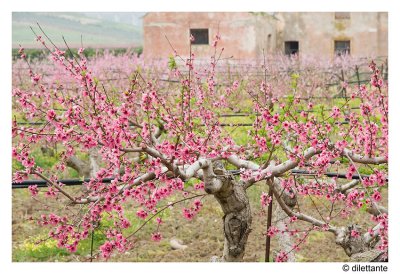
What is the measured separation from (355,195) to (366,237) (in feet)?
2.20

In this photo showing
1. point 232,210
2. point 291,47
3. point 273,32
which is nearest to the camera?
point 232,210

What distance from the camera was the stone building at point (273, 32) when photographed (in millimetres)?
21828

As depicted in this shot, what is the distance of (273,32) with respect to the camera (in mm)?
27875

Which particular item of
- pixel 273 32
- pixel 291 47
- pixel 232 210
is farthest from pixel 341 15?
pixel 232 210

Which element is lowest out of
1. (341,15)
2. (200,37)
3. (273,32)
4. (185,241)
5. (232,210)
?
(185,241)

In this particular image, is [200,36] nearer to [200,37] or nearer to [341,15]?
[200,37]

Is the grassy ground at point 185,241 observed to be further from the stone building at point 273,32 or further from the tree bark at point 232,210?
the stone building at point 273,32

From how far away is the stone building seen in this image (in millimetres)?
21828

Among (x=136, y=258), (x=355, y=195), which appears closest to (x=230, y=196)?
(x=355, y=195)

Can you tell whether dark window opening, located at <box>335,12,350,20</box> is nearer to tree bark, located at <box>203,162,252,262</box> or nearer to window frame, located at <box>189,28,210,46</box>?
window frame, located at <box>189,28,210,46</box>

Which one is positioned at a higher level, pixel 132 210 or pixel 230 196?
pixel 230 196

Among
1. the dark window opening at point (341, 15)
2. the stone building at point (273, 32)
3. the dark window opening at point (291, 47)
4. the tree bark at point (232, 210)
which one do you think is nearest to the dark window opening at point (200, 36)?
the stone building at point (273, 32)

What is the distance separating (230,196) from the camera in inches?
222
